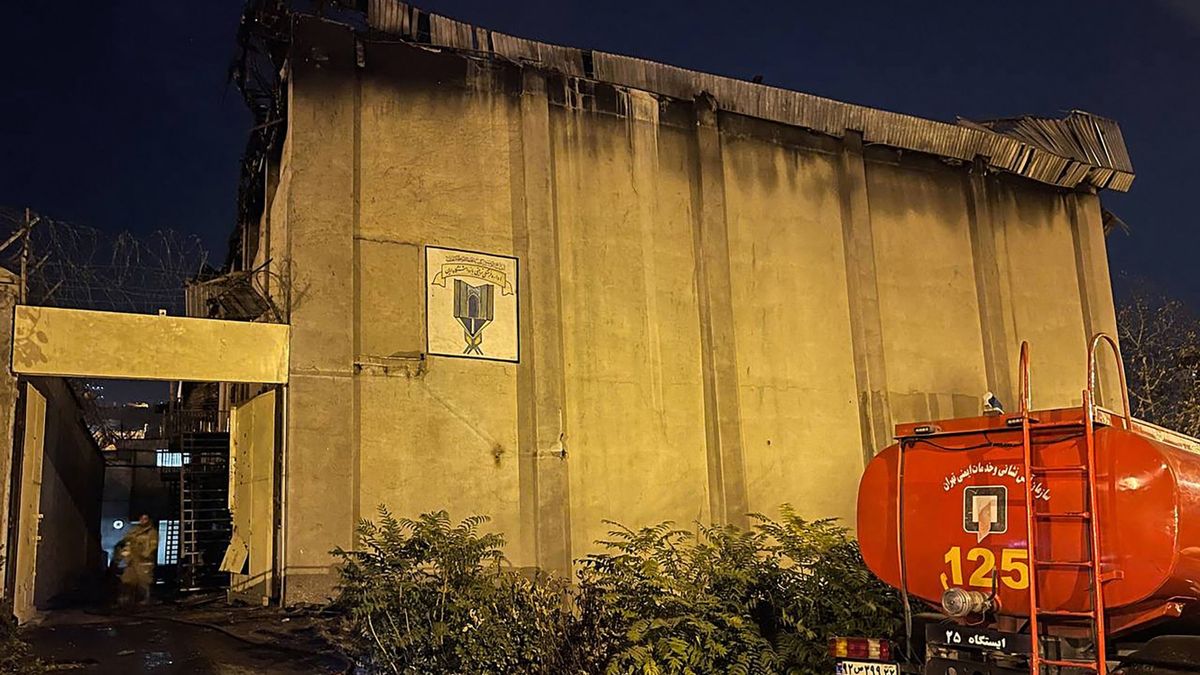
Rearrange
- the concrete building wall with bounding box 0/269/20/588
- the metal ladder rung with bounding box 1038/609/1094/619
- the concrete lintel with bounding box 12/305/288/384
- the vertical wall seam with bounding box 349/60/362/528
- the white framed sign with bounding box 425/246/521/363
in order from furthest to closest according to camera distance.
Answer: the white framed sign with bounding box 425/246/521/363 < the vertical wall seam with bounding box 349/60/362/528 < the concrete lintel with bounding box 12/305/288/384 < the concrete building wall with bounding box 0/269/20/588 < the metal ladder rung with bounding box 1038/609/1094/619

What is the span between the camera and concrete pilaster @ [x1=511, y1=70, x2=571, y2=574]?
45.8 ft

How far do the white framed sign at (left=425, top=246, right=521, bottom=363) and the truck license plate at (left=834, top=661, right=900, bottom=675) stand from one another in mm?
→ 8024

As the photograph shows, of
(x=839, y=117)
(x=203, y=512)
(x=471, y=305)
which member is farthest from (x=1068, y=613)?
(x=203, y=512)

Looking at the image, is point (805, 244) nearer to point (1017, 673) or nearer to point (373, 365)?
point (373, 365)

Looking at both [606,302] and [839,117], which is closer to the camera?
[606,302]

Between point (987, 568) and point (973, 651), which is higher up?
point (987, 568)

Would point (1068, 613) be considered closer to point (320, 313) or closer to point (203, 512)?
point (320, 313)

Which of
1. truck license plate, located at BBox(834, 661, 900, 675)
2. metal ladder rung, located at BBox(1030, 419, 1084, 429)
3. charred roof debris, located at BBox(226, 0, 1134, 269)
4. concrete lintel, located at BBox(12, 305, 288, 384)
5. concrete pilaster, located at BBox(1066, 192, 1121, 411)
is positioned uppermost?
charred roof debris, located at BBox(226, 0, 1134, 269)

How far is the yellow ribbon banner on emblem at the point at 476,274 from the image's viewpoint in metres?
14.0

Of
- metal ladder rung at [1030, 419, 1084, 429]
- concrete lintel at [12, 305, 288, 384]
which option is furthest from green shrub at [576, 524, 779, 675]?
concrete lintel at [12, 305, 288, 384]

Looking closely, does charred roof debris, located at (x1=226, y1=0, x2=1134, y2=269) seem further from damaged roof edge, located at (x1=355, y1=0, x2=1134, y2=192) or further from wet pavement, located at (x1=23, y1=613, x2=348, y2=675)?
wet pavement, located at (x1=23, y1=613, x2=348, y2=675)

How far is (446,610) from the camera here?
7.97 m

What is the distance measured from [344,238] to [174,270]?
217cm

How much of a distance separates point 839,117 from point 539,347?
24.9 ft
